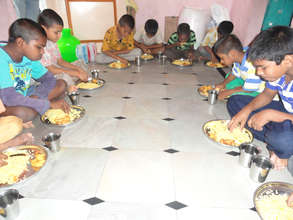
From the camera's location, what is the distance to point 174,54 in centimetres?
536

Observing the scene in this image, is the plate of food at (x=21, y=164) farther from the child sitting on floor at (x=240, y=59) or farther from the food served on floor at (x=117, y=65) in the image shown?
the food served on floor at (x=117, y=65)

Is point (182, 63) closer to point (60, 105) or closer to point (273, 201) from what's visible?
point (60, 105)

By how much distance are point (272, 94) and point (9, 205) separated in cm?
238

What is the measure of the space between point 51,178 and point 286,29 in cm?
216

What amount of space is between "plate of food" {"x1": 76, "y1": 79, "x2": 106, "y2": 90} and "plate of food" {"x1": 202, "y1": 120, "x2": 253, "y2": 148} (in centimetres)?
202

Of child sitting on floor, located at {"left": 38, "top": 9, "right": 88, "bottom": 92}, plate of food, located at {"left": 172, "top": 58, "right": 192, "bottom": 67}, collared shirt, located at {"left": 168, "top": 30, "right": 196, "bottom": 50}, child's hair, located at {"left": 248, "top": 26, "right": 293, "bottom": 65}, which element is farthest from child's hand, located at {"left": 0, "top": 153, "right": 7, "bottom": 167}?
collared shirt, located at {"left": 168, "top": 30, "right": 196, "bottom": 50}

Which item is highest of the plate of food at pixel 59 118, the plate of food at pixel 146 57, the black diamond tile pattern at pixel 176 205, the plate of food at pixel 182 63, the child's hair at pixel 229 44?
the child's hair at pixel 229 44

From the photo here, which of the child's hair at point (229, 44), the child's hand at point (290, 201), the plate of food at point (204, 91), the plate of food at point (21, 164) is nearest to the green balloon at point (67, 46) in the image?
the plate of food at point (204, 91)

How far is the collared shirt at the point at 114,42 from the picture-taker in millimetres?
4566

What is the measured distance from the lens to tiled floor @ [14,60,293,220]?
4.99 ft

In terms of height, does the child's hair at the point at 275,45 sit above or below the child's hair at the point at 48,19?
below

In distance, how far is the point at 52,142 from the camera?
2000mm

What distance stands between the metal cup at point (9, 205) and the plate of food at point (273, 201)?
1631 mm

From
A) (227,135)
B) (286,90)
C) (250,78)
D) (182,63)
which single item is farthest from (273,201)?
(182,63)
